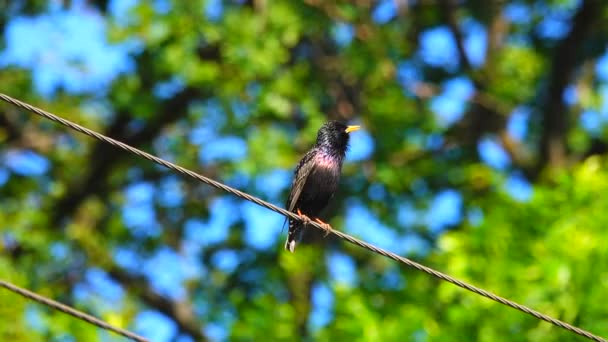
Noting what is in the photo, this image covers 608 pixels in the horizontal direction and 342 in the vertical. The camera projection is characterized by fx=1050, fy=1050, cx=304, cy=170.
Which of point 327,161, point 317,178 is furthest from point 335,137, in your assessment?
point 317,178

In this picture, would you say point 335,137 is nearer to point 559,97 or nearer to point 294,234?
point 294,234

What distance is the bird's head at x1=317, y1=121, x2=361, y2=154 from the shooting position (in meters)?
7.80

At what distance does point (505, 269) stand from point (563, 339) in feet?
3.03

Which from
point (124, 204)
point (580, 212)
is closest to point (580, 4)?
point (580, 212)

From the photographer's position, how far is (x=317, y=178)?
7.61 meters

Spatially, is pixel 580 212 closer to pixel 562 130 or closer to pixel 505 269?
pixel 505 269

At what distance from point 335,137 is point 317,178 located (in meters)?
0.41

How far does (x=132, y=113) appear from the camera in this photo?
42.0ft

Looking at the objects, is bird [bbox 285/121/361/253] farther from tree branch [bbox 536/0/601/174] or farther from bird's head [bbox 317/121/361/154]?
tree branch [bbox 536/0/601/174]

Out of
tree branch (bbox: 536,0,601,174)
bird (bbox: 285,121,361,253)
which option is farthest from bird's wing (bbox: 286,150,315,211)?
tree branch (bbox: 536,0,601,174)

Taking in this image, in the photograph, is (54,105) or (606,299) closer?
(606,299)

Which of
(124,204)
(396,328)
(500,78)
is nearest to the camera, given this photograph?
(396,328)

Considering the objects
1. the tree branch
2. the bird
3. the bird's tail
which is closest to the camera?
the bird

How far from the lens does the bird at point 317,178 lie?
25.0 feet
